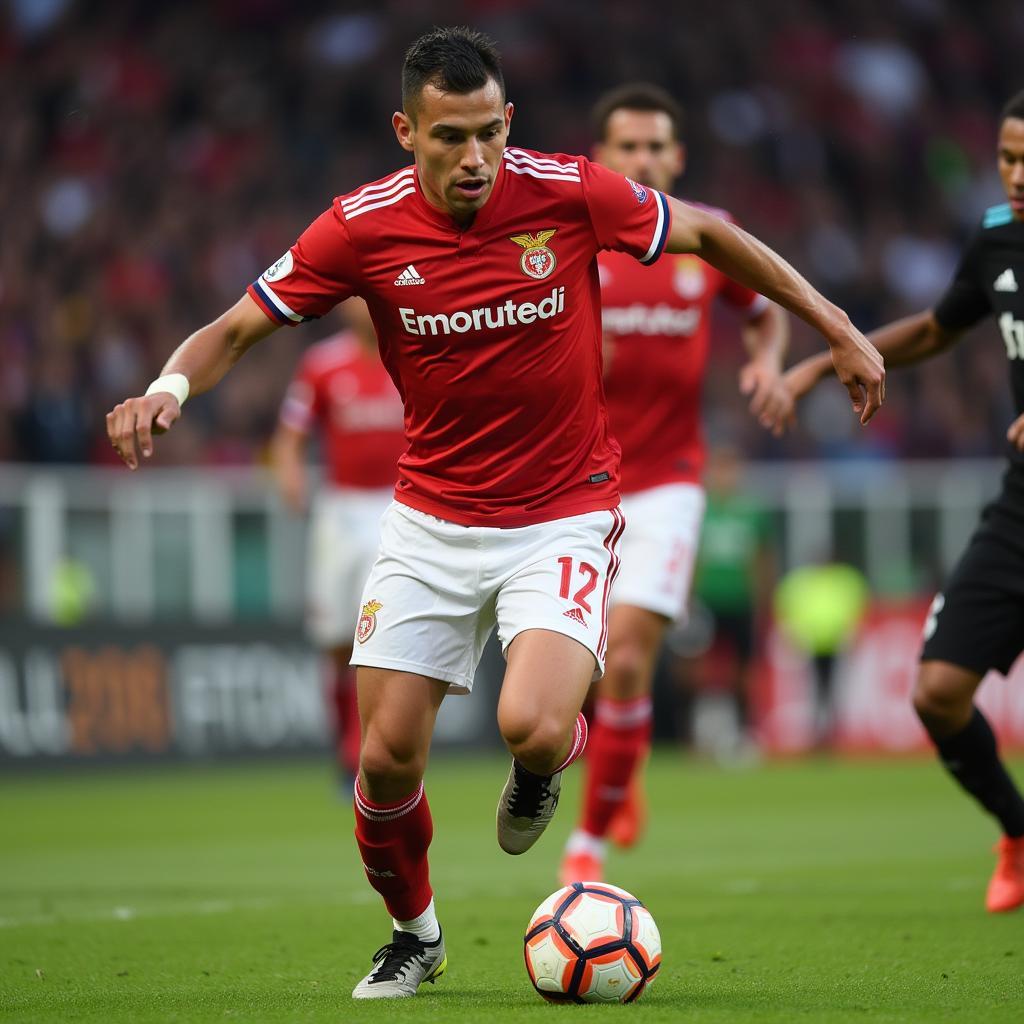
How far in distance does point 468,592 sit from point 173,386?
3.27 feet

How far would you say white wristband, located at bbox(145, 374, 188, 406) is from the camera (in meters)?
4.92

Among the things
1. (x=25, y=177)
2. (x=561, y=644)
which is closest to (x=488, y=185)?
(x=561, y=644)

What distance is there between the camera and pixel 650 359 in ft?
26.6

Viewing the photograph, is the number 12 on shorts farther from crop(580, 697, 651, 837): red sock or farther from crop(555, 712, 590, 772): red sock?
crop(580, 697, 651, 837): red sock

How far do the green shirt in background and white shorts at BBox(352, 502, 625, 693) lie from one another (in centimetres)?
1219

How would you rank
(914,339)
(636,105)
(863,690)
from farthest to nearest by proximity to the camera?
(863,690)
(636,105)
(914,339)

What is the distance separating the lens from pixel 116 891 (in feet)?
26.3

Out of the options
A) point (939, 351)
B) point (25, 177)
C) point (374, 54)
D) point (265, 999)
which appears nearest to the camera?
point (265, 999)

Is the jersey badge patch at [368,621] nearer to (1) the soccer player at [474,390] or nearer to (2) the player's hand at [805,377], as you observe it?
(1) the soccer player at [474,390]

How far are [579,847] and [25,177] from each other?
41.6 feet

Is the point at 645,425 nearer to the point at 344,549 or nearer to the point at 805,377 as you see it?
the point at 805,377

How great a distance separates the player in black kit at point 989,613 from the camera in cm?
666

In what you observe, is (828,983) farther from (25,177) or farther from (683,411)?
(25,177)

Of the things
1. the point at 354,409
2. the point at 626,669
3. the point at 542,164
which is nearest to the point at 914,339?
the point at 626,669
